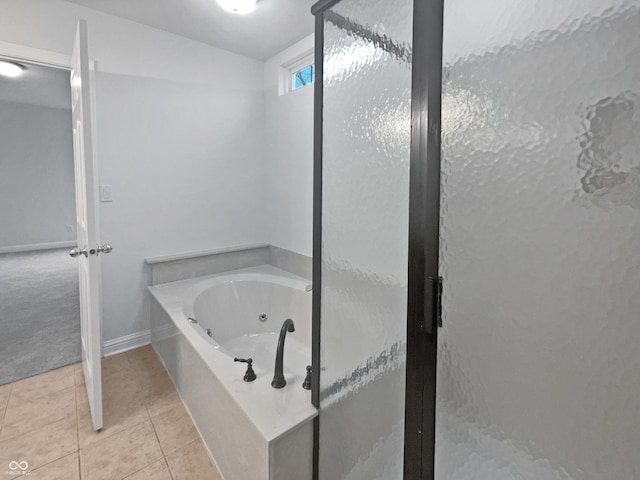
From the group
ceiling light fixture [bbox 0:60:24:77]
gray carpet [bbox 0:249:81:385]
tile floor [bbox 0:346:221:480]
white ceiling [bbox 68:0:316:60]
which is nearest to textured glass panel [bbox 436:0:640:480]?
tile floor [bbox 0:346:221:480]

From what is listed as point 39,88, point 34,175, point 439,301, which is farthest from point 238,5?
point 34,175

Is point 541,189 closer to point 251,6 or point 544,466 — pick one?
point 544,466

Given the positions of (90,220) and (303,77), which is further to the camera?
(303,77)

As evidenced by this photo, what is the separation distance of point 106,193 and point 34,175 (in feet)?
15.1

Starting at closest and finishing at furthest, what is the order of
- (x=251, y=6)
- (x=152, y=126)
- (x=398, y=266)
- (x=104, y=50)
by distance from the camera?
(x=398, y=266)
(x=251, y=6)
(x=104, y=50)
(x=152, y=126)

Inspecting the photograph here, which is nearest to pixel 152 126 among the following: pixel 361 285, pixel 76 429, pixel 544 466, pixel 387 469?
pixel 76 429

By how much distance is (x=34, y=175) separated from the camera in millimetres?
5363

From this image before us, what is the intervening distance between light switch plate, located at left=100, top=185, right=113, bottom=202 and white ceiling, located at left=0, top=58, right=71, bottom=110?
6.52ft

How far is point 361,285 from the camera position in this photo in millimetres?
999

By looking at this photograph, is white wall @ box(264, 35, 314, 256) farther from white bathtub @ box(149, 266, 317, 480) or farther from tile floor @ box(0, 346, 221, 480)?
tile floor @ box(0, 346, 221, 480)

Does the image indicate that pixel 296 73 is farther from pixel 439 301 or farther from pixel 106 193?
pixel 439 301

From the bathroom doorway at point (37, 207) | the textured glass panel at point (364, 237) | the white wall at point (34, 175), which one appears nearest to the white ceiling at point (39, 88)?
the bathroom doorway at point (37, 207)

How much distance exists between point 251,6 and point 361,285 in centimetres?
198

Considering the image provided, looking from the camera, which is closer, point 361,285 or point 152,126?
point 361,285
